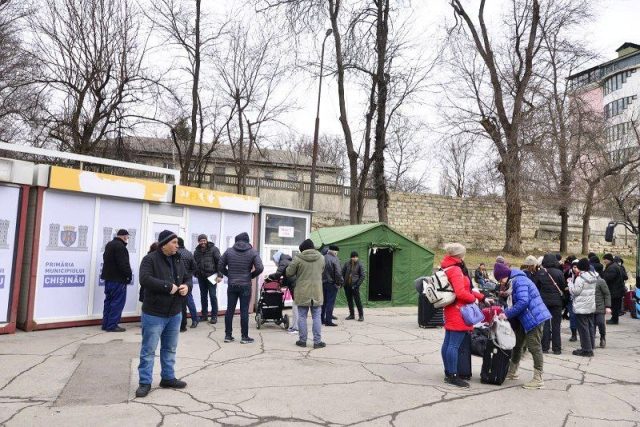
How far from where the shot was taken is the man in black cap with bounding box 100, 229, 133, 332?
356 inches

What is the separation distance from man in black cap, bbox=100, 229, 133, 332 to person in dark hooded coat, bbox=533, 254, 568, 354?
6697 millimetres

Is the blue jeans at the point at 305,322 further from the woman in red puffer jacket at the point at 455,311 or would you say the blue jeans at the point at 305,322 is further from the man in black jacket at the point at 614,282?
the man in black jacket at the point at 614,282

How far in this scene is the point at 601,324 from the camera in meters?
9.01

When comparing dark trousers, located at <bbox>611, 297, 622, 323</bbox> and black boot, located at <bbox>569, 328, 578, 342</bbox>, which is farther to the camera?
dark trousers, located at <bbox>611, 297, 622, 323</bbox>

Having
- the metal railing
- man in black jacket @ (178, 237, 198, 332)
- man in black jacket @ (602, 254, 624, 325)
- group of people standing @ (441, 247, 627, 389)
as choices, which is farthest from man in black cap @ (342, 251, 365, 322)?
the metal railing

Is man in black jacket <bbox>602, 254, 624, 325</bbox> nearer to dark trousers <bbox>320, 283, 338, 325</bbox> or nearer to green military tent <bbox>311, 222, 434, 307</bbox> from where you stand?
A: green military tent <bbox>311, 222, 434, 307</bbox>

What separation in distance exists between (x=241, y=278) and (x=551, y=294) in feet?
15.7

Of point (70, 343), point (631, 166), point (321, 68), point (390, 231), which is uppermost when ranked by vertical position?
point (321, 68)

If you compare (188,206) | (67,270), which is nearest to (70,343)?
(67,270)

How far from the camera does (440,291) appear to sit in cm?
597

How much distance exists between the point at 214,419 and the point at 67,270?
5.80 meters

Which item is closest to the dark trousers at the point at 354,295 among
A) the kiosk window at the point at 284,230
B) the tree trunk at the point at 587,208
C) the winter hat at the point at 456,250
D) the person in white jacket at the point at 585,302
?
the kiosk window at the point at 284,230

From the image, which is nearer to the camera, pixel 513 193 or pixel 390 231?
pixel 390 231

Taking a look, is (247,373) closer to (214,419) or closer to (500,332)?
(214,419)
